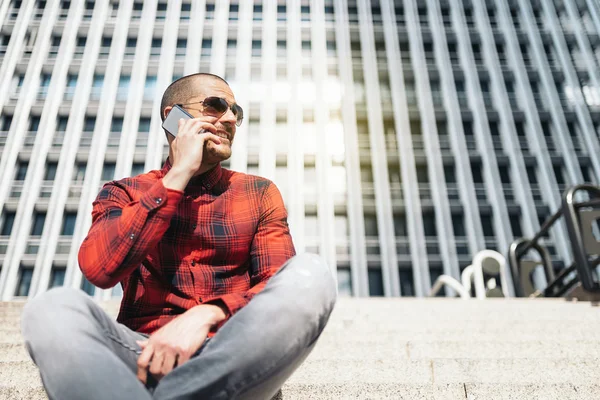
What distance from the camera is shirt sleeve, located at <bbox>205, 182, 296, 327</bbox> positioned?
5.55 ft

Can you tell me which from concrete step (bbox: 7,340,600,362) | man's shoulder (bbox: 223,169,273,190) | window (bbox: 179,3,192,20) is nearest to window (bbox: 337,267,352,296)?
window (bbox: 179,3,192,20)

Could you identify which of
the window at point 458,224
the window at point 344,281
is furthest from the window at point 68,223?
the window at point 458,224

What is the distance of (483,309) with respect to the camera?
455 centimetres

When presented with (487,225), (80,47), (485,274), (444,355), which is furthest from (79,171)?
(444,355)

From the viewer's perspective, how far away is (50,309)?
3.87 ft

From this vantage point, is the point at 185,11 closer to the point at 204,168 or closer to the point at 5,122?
the point at 5,122

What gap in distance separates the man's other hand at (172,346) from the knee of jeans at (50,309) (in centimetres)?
20

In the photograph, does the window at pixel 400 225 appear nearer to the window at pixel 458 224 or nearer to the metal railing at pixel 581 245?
the window at pixel 458 224

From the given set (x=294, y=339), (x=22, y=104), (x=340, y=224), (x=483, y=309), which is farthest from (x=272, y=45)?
(x=294, y=339)

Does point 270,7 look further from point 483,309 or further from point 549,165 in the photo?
point 483,309

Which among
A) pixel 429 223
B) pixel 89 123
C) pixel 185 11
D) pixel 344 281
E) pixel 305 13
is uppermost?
pixel 305 13

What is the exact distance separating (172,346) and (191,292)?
40 cm

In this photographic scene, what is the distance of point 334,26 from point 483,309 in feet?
112

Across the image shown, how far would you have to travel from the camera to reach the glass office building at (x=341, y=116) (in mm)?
28078
